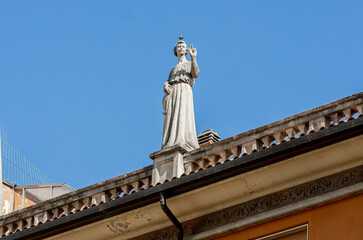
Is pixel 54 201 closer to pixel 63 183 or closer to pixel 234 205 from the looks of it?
pixel 234 205

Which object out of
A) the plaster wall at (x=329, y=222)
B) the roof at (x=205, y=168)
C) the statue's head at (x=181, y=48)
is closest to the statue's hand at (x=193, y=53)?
the statue's head at (x=181, y=48)

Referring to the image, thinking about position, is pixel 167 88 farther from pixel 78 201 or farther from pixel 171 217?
pixel 171 217

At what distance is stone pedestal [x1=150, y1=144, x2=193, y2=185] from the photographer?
1805cm

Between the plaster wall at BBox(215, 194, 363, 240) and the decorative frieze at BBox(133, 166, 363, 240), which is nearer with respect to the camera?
the plaster wall at BBox(215, 194, 363, 240)

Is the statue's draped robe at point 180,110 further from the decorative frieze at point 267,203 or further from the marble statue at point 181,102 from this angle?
the decorative frieze at point 267,203

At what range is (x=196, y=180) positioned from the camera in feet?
55.8

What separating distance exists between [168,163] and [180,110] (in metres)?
1.43

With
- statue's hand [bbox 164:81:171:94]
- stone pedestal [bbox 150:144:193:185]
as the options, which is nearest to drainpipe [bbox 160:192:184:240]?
stone pedestal [bbox 150:144:193:185]

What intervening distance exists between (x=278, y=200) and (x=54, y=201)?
178 inches

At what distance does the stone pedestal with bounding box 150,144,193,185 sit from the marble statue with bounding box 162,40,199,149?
0.90ft

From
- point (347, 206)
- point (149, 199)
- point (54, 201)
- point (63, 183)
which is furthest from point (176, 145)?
point (63, 183)

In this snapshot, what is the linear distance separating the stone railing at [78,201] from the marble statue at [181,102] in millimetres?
862

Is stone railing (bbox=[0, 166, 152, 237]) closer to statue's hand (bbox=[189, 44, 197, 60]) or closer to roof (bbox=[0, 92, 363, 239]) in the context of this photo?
roof (bbox=[0, 92, 363, 239])

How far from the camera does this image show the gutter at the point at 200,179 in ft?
52.5
